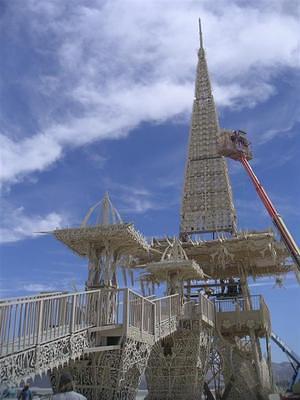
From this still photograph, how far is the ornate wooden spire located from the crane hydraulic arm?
438cm

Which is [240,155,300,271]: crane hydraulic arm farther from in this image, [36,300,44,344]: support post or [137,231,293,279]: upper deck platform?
[36,300,44,344]: support post

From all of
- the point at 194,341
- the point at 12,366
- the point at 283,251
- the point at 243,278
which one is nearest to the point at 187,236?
the point at 243,278

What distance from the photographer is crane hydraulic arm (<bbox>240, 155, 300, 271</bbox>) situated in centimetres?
2691

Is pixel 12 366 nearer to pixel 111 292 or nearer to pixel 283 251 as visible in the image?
pixel 111 292

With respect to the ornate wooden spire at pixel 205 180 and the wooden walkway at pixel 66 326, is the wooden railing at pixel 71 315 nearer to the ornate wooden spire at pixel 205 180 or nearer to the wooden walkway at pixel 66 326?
the wooden walkway at pixel 66 326

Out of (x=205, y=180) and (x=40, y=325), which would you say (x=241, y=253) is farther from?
(x=40, y=325)

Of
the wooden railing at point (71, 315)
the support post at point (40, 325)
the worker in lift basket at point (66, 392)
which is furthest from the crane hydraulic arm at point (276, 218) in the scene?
the worker in lift basket at point (66, 392)

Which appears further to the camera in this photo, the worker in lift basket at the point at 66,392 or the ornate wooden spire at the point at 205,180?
the ornate wooden spire at the point at 205,180

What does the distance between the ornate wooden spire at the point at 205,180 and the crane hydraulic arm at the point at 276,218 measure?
438 centimetres

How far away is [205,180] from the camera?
36.3 meters

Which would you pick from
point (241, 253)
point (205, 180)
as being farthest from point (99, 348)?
point (205, 180)

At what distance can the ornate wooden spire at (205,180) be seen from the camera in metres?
34.8

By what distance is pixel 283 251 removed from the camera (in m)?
27.2

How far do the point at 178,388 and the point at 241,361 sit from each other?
7502 millimetres
